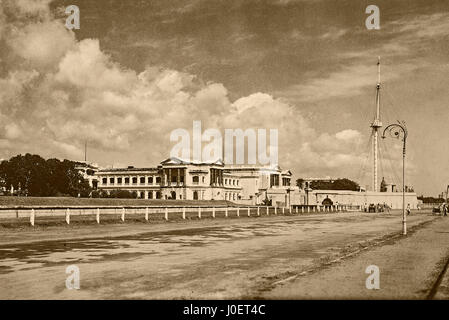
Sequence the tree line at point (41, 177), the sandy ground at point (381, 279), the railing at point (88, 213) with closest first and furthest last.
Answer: the sandy ground at point (381, 279), the railing at point (88, 213), the tree line at point (41, 177)

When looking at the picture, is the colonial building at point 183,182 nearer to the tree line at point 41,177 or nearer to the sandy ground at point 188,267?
the tree line at point 41,177

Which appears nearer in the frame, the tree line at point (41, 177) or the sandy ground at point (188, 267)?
the sandy ground at point (188, 267)

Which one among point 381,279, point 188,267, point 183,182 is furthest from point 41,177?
point 381,279

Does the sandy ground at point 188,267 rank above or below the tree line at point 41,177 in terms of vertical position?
below

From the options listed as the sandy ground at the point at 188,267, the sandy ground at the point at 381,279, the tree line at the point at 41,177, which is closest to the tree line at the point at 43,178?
the tree line at the point at 41,177

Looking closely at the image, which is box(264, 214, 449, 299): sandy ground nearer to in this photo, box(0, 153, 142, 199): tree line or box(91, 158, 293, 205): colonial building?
box(0, 153, 142, 199): tree line

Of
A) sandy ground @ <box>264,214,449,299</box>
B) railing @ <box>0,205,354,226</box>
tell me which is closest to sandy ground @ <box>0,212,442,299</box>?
sandy ground @ <box>264,214,449,299</box>

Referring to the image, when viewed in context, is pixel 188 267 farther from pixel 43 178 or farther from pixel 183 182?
pixel 183 182

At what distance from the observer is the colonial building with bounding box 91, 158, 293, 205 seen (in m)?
151

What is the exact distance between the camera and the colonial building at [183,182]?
151250 millimetres

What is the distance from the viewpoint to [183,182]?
15412 centimetres
